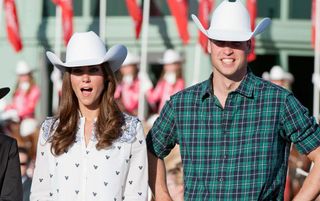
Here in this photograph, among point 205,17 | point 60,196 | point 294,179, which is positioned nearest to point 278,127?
point 60,196

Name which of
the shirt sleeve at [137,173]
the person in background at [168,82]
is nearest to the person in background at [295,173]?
the shirt sleeve at [137,173]

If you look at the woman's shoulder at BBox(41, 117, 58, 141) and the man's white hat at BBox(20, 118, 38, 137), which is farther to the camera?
the man's white hat at BBox(20, 118, 38, 137)

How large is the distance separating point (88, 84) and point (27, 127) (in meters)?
9.56

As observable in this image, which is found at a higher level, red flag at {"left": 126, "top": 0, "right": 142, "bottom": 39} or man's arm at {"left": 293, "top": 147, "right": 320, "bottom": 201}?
red flag at {"left": 126, "top": 0, "right": 142, "bottom": 39}

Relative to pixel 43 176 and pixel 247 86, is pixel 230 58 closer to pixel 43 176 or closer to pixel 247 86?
pixel 247 86

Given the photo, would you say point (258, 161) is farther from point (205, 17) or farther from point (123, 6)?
point (123, 6)

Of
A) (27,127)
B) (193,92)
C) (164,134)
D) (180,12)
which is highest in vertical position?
(180,12)

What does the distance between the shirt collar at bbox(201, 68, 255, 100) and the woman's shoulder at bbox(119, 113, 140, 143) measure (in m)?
0.40

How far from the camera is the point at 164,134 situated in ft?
24.3

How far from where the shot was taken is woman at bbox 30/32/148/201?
7180 mm

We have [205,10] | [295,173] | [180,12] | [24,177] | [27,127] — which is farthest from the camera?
[180,12]

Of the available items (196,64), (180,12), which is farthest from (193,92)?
(196,64)

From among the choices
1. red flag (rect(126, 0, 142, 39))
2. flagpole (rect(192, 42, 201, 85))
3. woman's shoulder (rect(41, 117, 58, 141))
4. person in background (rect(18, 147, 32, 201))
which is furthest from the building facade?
woman's shoulder (rect(41, 117, 58, 141))

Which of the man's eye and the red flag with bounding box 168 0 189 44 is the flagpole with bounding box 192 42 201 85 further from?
the man's eye
